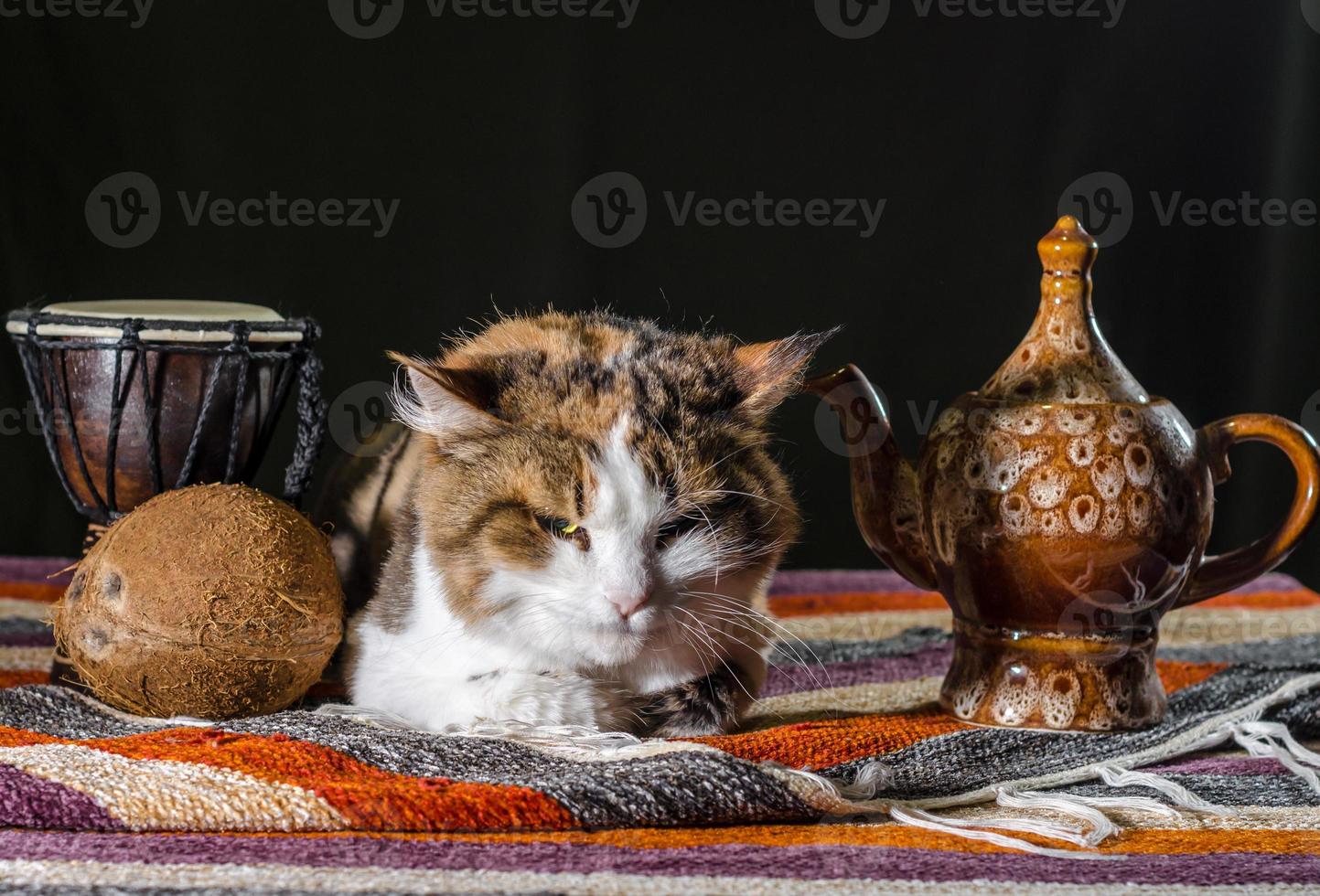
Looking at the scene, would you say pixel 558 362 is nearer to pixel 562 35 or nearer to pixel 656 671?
pixel 656 671

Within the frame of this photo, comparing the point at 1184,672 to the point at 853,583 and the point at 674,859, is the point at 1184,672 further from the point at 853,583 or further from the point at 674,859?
the point at 674,859

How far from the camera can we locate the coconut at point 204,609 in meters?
1.42

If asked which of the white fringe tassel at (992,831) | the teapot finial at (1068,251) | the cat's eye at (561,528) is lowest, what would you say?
the white fringe tassel at (992,831)

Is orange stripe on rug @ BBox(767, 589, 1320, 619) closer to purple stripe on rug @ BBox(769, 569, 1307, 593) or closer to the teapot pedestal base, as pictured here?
purple stripe on rug @ BBox(769, 569, 1307, 593)

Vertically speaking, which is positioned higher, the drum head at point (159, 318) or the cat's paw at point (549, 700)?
the drum head at point (159, 318)

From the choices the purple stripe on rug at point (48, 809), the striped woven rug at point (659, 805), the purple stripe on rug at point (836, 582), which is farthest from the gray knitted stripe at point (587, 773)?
the purple stripe on rug at point (836, 582)

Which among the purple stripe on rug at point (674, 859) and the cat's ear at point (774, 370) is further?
the cat's ear at point (774, 370)

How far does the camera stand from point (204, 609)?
1407mm

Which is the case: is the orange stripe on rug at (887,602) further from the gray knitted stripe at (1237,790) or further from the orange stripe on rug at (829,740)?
the gray knitted stripe at (1237,790)

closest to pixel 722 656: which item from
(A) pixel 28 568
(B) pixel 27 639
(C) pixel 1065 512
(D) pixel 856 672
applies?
(C) pixel 1065 512

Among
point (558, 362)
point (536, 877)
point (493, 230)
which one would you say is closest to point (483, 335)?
point (558, 362)

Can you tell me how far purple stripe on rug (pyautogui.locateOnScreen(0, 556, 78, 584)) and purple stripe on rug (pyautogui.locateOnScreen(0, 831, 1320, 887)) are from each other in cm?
140

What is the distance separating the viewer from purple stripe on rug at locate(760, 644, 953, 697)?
180 cm

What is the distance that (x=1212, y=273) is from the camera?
280cm
